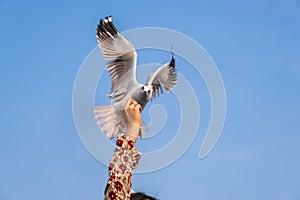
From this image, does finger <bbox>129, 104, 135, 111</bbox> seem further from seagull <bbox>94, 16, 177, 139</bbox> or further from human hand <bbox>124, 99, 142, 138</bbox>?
seagull <bbox>94, 16, 177, 139</bbox>

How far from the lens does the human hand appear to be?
79.4 inches

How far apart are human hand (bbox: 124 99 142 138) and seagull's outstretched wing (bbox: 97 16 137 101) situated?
0.71m

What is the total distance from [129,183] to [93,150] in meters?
0.20

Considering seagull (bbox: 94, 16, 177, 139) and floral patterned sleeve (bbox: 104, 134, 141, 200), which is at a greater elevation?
seagull (bbox: 94, 16, 177, 139)

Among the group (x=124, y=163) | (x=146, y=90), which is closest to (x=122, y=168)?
(x=124, y=163)

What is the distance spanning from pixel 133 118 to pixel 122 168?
253 millimetres

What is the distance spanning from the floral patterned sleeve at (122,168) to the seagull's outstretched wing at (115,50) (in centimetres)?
91

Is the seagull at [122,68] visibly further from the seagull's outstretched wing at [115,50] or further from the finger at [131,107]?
the finger at [131,107]

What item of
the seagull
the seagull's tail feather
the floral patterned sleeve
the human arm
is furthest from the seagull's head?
the floral patterned sleeve

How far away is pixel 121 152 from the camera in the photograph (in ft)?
6.37

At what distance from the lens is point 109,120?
236cm

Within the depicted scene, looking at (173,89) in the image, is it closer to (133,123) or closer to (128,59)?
(128,59)

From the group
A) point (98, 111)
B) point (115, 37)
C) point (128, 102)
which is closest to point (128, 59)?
point (115, 37)

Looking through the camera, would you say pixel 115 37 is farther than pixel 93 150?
Yes
